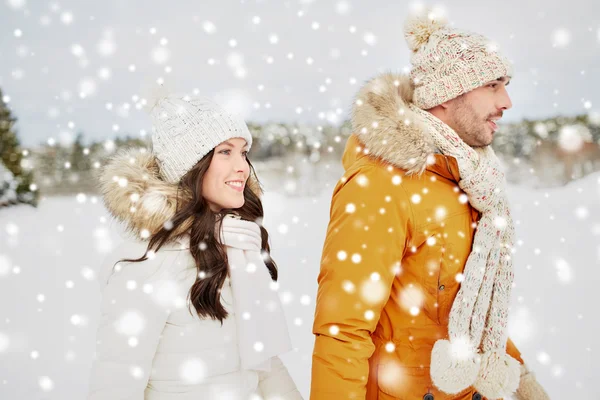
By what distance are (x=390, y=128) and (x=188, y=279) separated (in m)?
0.81

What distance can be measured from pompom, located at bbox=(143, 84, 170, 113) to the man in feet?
2.30

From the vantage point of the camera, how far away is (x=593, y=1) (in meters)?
6.01

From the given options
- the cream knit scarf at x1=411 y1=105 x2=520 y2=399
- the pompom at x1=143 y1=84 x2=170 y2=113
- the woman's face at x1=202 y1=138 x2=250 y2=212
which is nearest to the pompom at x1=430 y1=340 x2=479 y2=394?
the cream knit scarf at x1=411 y1=105 x2=520 y2=399

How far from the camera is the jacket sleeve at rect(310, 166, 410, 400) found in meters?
1.41

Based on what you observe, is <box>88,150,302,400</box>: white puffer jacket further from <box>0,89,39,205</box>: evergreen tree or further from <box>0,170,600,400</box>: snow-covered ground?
<box>0,89,39,205</box>: evergreen tree

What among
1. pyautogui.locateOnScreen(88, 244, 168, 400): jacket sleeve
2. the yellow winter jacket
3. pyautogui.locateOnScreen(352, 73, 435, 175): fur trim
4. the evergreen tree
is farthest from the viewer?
the evergreen tree

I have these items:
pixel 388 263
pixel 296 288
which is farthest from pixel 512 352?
pixel 296 288

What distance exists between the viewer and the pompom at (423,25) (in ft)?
6.27

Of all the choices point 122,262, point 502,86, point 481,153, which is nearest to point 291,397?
point 122,262

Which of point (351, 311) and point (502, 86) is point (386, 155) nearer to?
point (351, 311)

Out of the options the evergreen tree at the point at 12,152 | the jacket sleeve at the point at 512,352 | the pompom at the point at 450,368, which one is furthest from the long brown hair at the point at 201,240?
the evergreen tree at the point at 12,152

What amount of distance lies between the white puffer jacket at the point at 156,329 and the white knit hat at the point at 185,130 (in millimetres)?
93

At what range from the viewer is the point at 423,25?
1919mm

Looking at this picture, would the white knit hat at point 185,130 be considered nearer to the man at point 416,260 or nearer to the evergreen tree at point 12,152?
the man at point 416,260
